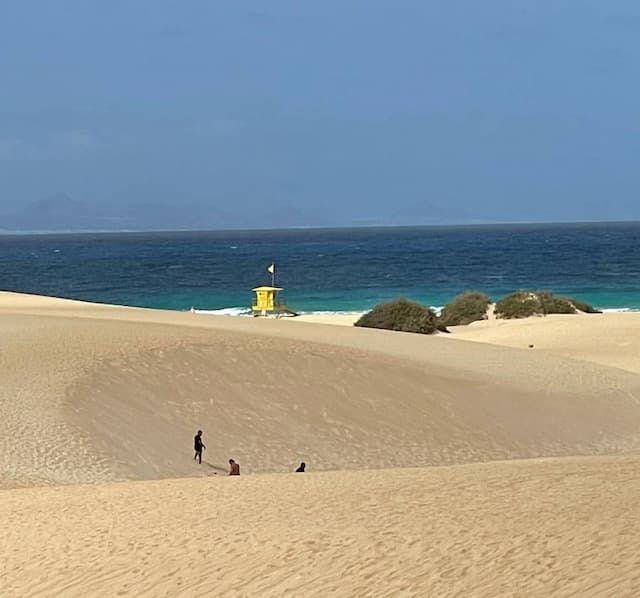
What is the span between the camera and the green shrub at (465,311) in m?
45.6

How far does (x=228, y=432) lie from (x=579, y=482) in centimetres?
886

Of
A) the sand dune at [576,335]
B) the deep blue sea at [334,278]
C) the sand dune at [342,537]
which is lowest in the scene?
the deep blue sea at [334,278]

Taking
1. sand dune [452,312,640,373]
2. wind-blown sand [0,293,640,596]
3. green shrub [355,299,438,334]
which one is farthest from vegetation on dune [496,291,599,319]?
wind-blown sand [0,293,640,596]

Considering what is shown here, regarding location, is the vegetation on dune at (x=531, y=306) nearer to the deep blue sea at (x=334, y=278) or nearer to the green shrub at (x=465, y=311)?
the green shrub at (x=465, y=311)

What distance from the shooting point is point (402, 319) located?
132 ft

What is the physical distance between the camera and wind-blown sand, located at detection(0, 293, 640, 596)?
28.5 feet

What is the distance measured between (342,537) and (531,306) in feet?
121

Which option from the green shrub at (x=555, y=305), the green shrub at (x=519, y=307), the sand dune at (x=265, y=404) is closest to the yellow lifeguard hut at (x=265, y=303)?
the green shrub at (x=519, y=307)

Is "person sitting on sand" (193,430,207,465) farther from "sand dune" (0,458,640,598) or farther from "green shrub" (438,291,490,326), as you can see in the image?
"green shrub" (438,291,490,326)

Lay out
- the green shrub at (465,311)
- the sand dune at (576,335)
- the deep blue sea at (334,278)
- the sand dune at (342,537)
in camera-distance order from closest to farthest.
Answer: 1. the sand dune at (342,537)
2. the sand dune at (576,335)
3. the green shrub at (465,311)
4. the deep blue sea at (334,278)

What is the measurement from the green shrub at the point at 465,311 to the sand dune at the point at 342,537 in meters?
32.6

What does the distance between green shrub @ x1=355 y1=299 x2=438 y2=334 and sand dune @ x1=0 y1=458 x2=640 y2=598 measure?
2625 cm

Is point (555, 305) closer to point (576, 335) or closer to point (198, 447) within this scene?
point (576, 335)

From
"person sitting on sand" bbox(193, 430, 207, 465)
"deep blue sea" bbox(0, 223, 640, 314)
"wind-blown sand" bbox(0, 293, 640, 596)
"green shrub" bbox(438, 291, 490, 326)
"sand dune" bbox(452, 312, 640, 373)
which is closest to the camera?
"wind-blown sand" bbox(0, 293, 640, 596)
